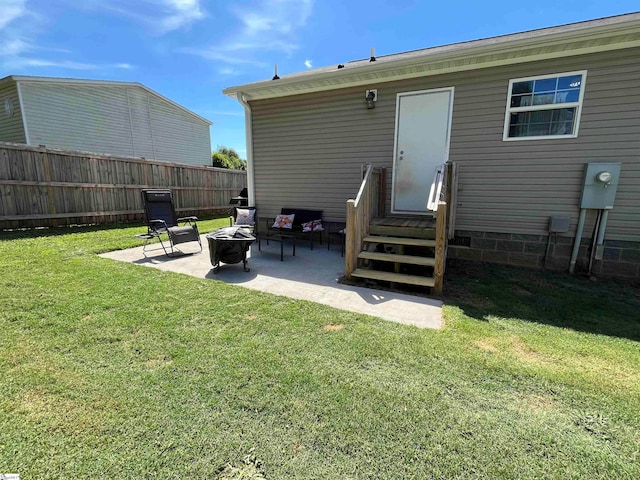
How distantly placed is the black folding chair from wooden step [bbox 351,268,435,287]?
3153 millimetres

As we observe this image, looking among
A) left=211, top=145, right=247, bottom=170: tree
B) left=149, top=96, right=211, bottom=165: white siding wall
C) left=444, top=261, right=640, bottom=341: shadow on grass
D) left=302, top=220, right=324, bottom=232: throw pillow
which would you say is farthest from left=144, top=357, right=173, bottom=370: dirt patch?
left=211, top=145, right=247, bottom=170: tree

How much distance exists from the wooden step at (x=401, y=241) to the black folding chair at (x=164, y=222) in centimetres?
319

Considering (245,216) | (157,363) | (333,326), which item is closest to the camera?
(157,363)

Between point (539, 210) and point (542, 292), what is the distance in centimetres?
161

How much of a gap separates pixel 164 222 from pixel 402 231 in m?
4.25

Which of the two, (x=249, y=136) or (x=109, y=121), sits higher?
(x=109, y=121)

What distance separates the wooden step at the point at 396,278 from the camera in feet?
12.1

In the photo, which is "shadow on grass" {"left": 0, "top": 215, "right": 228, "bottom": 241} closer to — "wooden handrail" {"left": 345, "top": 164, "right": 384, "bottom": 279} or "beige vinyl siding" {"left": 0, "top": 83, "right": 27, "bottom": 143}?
"beige vinyl siding" {"left": 0, "top": 83, "right": 27, "bottom": 143}

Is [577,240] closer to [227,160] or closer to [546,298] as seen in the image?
[546,298]

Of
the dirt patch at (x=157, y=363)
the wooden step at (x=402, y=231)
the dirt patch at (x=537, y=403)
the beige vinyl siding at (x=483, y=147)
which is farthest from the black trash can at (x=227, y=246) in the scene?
the dirt patch at (x=537, y=403)

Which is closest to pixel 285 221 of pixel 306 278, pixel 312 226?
pixel 312 226

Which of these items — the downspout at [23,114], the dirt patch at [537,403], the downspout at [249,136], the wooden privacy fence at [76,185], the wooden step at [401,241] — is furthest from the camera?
the downspout at [23,114]

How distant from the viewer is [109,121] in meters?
12.0

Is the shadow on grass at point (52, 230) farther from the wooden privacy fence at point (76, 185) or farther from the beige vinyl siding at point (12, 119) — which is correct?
the beige vinyl siding at point (12, 119)
